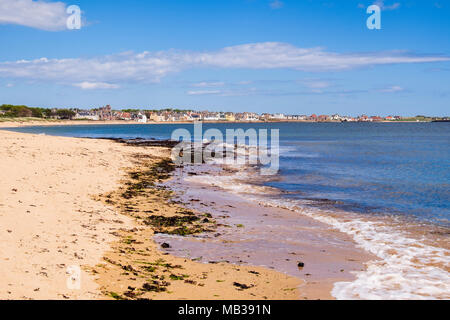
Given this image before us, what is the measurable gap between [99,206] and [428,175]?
86.2 feet

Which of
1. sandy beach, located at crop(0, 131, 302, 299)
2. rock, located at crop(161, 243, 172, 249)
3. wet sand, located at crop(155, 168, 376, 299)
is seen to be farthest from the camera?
rock, located at crop(161, 243, 172, 249)

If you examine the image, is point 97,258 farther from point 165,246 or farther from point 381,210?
point 381,210

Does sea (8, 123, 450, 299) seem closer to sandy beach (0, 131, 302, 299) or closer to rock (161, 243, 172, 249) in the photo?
sandy beach (0, 131, 302, 299)

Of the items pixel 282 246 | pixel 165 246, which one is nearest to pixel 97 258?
pixel 165 246

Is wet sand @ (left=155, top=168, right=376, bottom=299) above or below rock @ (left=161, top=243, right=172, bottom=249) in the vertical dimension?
below

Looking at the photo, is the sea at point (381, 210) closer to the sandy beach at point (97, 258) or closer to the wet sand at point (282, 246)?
the wet sand at point (282, 246)

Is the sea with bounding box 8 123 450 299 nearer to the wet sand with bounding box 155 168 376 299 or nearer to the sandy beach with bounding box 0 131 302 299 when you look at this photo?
the wet sand with bounding box 155 168 376 299

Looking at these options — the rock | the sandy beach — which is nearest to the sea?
the sandy beach

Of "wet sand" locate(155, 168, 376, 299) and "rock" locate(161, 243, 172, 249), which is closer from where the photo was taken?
"wet sand" locate(155, 168, 376, 299)

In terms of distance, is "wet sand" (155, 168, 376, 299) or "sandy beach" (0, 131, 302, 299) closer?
"sandy beach" (0, 131, 302, 299)

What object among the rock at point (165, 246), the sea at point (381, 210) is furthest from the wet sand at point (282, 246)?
the sea at point (381, 210)

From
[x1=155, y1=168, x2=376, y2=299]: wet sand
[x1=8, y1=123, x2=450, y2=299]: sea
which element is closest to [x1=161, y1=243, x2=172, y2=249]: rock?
[x1=155, y1=168, x2=376, y2=299]: wet sand

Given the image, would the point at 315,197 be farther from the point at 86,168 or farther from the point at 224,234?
the point at 86,168

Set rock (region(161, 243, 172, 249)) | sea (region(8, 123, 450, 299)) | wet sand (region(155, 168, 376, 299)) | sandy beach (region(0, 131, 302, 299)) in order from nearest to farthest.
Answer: sandy beach (region(0, 131, 302, 299)) < sea (region(8, 123, 450, 299)) < wet sand (region(155, 168, 376, 299)) < rock (region(161, 243, 172, 249))
